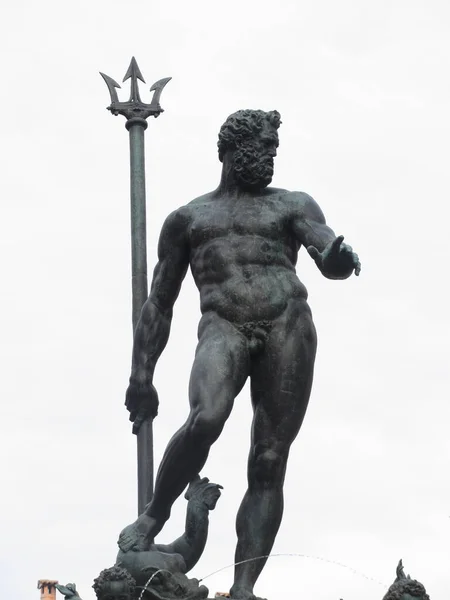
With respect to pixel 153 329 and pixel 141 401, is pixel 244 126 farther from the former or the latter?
pixel 141 401

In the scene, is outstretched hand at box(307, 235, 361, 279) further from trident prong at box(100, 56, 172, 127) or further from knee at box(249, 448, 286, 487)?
trident prong at box(100, 56, 172, 127)

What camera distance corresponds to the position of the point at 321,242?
19.2 m

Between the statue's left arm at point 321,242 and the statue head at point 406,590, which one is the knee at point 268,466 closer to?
the statue's left arm at point 321,242

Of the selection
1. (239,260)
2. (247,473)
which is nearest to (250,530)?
(247,473)

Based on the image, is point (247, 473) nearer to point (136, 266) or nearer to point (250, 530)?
point (250, 530)

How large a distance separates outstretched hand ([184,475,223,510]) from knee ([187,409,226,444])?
0.53m

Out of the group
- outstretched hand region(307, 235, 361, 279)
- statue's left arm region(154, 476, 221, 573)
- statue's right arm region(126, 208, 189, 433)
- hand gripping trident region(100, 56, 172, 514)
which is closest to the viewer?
outstretched hand region(307, 235, 361, 279)

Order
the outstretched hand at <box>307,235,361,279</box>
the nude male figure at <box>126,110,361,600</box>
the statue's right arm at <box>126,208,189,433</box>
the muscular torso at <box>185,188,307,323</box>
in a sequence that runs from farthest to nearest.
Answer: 1. the statue's right arm at <box>126,208,189,433</box>
2. the muscular torso at <box>185,188,307,323</box>
3. the nude male figure at <box>126,110,361,600</box>
4. the outstretched hand at <box>307,235,361,279</box>

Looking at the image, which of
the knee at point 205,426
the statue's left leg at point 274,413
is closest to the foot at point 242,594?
the statue's left leg at point 274,413

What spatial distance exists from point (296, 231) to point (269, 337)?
2.62 feet

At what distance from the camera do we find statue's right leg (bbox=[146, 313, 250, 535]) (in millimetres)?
18781

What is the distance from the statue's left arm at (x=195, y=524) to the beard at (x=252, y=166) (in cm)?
216

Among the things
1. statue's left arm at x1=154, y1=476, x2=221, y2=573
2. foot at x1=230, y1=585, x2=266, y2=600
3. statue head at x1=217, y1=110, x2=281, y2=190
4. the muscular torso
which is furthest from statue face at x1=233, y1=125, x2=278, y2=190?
foot at x1=230, y1=585, x2=266, y2=600

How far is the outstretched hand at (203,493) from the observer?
19156 millimetres
